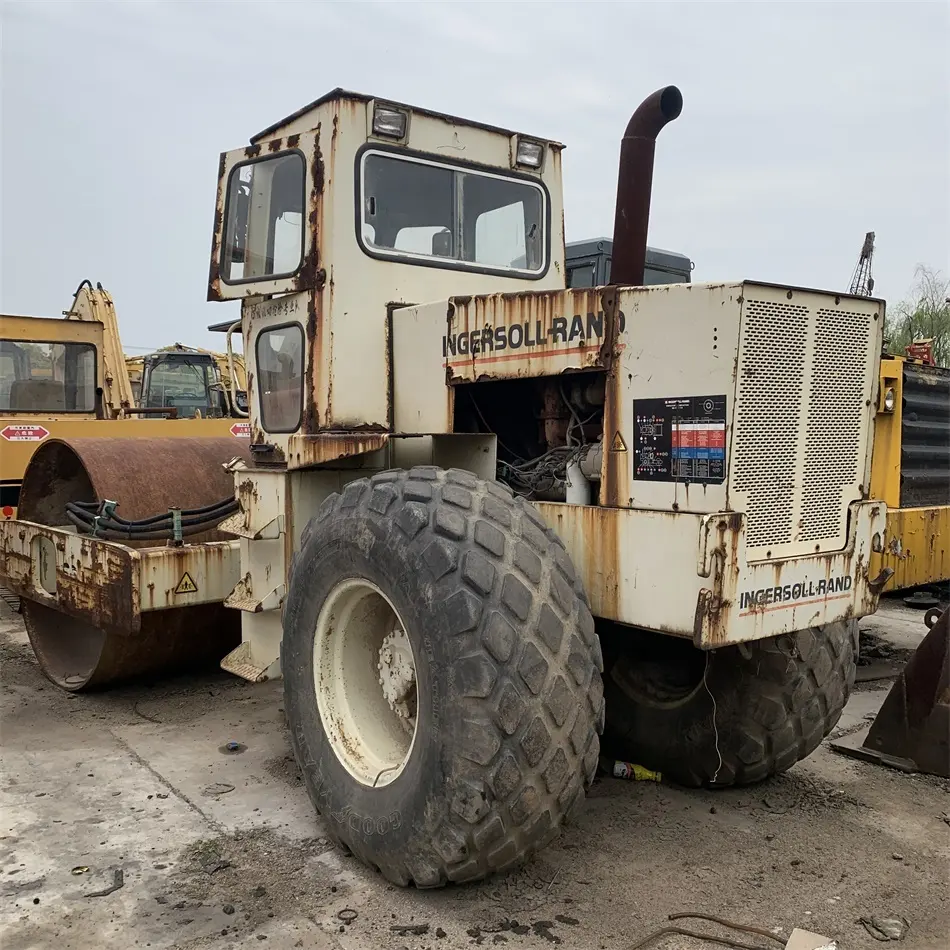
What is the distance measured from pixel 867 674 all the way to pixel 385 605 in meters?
3.70

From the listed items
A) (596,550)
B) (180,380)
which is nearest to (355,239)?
(596,550)

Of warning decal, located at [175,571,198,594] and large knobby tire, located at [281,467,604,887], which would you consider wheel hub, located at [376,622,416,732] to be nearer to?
large knobby tire, located at [281,467,604,887]

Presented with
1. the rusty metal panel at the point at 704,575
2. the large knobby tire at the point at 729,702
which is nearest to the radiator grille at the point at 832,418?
the rusty metal panel at the point at 704,575

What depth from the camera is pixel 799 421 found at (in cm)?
301

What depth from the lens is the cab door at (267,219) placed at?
405 centimetres

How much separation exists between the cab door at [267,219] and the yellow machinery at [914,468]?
358 centimetres

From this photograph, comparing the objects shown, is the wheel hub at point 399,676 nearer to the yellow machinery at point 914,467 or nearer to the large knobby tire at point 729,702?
the large knobby tire at point 729,702

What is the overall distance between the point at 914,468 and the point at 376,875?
450cm

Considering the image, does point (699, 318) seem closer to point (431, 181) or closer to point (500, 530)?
point (500, 530)

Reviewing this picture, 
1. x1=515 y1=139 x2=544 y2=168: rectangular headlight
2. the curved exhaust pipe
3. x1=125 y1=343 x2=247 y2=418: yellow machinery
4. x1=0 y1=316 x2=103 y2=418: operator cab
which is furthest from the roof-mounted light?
x1=125 y1=343 x2=247 y2=418: yellow machinery

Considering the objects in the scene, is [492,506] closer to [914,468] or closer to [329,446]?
[329,446]

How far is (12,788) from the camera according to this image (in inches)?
159

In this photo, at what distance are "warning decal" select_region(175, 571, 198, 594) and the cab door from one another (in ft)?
4.53

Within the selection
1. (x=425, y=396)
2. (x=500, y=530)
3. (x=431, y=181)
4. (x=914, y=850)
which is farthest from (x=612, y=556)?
(x=431, y=181)
